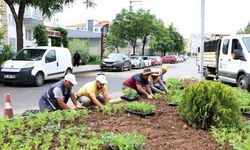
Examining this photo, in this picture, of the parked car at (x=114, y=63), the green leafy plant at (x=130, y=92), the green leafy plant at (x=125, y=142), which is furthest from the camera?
the parked car at (x=114, y=63)

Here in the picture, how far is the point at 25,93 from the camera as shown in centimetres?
1332

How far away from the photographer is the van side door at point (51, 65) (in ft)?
54.2

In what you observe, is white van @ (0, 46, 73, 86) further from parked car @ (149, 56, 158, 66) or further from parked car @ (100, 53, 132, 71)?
parked car @ (149, 56, 158, 66)

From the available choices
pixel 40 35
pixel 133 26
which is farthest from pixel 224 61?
pixel 133 26

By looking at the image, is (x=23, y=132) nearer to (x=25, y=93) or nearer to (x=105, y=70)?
(x=25, y=93)

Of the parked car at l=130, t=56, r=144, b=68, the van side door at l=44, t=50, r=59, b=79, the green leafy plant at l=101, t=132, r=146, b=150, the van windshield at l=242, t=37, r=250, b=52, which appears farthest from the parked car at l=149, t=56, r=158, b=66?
the green leafy plant at l=101, t=132, r=146, b=150

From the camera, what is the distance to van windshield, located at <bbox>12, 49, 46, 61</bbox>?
1629cm

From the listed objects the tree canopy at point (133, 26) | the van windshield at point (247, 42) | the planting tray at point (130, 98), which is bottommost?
the planting tray at point (130, 98)

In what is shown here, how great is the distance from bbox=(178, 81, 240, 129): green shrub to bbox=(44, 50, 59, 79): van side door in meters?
12.0

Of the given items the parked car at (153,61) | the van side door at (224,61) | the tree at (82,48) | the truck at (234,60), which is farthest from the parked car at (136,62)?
the van side door at (224,61)

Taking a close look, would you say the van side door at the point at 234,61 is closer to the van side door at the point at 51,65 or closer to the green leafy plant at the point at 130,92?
the green leafy plant at the point at 130,92

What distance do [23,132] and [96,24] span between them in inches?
4705

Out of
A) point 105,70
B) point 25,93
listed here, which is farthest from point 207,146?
point 105,70

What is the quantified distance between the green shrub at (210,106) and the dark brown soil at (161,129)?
0.20 metres
